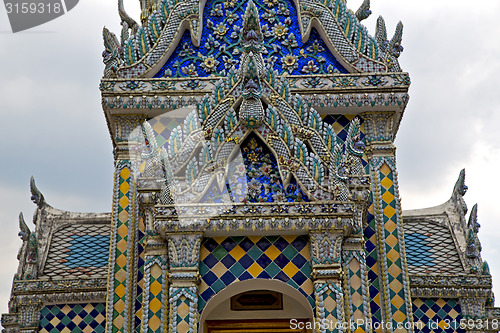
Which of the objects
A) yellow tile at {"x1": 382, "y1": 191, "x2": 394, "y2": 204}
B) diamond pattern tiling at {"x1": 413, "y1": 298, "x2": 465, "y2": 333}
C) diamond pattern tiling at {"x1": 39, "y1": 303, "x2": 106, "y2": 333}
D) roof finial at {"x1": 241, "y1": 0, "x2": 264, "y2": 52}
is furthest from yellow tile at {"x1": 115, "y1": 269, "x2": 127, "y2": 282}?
diamond pattern tiling at {"x1": 413, "y1": 298, "x2": 465, "y2": 333}

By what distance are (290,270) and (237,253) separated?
69 centimetres

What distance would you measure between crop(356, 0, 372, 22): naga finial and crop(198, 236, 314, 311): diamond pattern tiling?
16.7 feet

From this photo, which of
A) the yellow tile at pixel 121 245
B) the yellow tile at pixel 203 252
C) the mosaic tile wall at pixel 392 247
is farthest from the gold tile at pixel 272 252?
the yellow tile at pixel 121 245

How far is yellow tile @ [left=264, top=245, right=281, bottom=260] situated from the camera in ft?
30.6

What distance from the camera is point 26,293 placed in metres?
12.2

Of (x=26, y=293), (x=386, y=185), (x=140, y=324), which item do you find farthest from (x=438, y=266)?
(x=26, y=293)

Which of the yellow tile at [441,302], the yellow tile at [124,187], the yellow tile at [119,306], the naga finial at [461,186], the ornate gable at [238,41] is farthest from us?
the naga finial at [461,186]

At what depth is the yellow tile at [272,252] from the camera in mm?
9312

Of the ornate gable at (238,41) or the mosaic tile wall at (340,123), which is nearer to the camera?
the mosaic tile wall at (340,123)

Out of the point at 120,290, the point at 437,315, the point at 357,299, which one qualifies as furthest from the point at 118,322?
the point at 437,315

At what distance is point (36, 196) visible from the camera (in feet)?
45.8

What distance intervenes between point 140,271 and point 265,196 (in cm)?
236

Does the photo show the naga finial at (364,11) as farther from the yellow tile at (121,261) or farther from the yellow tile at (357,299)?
the yellow tile at (121,261)

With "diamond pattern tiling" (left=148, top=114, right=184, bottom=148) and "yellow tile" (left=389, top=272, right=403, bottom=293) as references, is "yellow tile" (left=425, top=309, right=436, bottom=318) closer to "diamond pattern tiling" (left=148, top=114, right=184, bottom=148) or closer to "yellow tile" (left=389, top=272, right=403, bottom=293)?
"yellow tile" (left=389, top=272, right=403, bottom=293)
